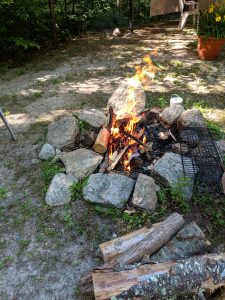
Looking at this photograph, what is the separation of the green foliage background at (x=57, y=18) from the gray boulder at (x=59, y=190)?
16.7ft

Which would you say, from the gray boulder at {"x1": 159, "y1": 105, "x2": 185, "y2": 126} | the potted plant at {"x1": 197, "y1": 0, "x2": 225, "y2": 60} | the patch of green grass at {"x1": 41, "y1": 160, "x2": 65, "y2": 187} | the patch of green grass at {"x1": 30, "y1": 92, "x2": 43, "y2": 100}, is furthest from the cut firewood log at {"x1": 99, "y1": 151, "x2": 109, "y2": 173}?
the potted plant at {"x1": 197, "y1": 0, "x2": 225, "y2": 60}

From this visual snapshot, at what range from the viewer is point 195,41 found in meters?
9.50

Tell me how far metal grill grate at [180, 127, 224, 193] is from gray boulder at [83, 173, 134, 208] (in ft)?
2.75

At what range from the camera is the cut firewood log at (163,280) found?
9.08ft

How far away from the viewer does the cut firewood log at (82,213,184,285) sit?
10.3 ft

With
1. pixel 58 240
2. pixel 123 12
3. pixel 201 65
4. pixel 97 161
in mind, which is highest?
pixel 123 12

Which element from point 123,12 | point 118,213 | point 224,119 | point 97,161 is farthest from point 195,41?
point 118,213

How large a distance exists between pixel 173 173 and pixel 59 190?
153cm

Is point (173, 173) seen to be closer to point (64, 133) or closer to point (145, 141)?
point (145, 141)

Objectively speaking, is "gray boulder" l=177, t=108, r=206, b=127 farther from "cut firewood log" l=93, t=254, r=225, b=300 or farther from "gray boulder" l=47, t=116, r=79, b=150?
"cut firewood log" l=93, t=254, r=225, b=300

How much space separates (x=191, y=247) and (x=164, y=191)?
0.92 metres

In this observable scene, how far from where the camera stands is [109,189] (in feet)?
13.4

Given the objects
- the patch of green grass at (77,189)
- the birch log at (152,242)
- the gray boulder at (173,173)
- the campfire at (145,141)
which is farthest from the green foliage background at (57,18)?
the birch log at (152,242)

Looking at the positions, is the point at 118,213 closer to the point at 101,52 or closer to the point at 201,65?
the point at 201,65
